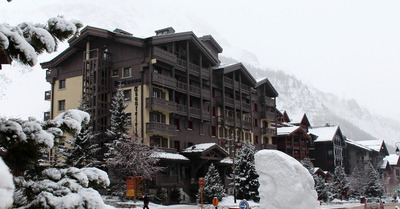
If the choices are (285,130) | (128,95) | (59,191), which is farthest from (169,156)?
(59,191)

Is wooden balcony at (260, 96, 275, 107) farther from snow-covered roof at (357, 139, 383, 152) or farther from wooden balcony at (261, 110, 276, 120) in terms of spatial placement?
snow-covered roof at (357, 139, 383, 152)

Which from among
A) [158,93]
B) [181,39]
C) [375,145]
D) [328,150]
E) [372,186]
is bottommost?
[372,186]

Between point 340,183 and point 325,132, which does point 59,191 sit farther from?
point 325,132

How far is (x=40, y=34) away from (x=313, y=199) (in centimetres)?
1533

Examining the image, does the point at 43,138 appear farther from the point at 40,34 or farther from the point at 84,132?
the point at 84,132

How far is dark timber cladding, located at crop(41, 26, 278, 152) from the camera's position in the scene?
4438 centimetres

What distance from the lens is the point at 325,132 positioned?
3474 inches

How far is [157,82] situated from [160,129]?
176 inches

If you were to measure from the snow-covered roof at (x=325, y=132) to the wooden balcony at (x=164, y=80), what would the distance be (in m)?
47.1

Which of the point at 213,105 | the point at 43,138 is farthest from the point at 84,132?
the point at 43,138

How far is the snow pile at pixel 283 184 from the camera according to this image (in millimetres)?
18438

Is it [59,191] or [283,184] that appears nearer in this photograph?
[59,191]

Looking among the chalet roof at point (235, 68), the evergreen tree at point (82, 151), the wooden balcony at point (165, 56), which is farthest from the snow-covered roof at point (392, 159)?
the evergreen tree at point (82, 151)

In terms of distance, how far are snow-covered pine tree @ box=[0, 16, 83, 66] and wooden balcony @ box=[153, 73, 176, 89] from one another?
125 feet
